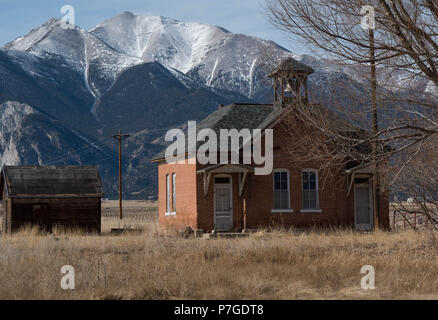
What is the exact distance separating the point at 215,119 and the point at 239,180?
4436 mm

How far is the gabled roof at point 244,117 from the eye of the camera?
91.8 feet

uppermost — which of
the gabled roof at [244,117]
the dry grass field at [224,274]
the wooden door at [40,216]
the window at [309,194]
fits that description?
the gabled roof at [244,117]

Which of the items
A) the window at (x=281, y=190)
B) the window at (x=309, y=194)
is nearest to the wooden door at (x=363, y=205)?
the window at (x=309, y=194)

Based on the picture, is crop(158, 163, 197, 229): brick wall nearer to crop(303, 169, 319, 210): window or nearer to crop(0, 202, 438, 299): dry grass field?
crop(303, 169, 319, 210): window

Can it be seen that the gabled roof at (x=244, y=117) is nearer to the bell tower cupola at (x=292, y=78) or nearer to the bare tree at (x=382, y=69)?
the bell tower cupola at (x=292, y=78)

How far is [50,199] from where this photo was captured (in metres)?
29.4

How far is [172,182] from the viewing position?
99.7ft

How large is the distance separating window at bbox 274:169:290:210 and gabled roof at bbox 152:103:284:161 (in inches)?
88.9

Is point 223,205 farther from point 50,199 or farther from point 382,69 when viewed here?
point 382,69

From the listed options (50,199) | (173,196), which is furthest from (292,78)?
(50,199)

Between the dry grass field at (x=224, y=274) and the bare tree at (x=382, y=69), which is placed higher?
the bare tree at (x=382, y=69)

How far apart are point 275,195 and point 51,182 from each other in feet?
36.0

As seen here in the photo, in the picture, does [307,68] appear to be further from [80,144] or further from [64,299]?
[80,144]
